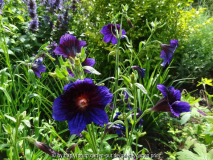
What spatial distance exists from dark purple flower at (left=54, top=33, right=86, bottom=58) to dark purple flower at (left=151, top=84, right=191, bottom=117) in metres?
0.49

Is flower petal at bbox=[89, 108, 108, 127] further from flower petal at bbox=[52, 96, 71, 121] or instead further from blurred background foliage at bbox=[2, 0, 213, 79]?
blurred background foliage at bbox=[2, 0, 213, 79]

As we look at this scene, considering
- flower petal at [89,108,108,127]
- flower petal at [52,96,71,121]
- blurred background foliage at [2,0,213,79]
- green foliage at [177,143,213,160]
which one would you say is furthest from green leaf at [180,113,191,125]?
blurred background foliage at [2,0,213,79]

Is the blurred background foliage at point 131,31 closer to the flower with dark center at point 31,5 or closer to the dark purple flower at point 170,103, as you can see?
the flower with dark center at point 31,5

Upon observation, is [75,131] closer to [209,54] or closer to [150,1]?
[150,1]

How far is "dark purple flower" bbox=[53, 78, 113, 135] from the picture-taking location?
75cm

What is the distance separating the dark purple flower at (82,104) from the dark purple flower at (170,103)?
280mm

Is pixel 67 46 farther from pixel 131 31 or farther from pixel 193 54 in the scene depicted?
pixel 193 54

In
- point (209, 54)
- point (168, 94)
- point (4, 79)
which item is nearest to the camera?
point (168, 94)

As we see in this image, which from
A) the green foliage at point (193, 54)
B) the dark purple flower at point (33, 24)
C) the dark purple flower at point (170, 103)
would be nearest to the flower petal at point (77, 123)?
the dark purple flower at point (170, 103)

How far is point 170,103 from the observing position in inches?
38.4

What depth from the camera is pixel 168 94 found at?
96 cm

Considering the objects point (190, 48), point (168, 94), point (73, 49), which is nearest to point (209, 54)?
point (190, 48)

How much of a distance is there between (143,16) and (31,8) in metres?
1.44

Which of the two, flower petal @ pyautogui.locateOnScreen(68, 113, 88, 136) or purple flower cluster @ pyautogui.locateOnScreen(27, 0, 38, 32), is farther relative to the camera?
purple flower cluster @ pyautogui.locateOnScreen(27, 0, 38, 32)
